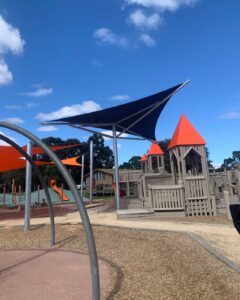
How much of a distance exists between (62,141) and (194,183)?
73.1 m

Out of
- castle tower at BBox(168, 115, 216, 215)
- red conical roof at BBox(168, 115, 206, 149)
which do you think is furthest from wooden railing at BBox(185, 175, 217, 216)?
red conical roof at BBox(168, 115, 206, 149)

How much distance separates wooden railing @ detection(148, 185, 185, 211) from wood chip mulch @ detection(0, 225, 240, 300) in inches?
168

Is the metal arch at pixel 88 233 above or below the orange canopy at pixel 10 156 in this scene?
below

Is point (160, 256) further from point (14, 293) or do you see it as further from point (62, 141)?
point (62, 141)

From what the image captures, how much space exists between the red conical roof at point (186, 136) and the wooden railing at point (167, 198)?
2.11 meters

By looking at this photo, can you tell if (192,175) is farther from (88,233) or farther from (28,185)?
(88,233)

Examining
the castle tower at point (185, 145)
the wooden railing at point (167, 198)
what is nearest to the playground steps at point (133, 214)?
the wooden railing at point (167, 198)

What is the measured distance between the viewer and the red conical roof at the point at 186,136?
43.9 feet

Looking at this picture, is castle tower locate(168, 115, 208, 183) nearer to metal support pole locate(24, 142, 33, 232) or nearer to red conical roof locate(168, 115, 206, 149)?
red conical roof locate(168, 115, 206, 149)

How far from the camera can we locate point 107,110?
43.8ft

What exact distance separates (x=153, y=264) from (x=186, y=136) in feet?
30.1

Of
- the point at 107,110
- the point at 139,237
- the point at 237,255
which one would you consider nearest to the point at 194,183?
the point at 107,110

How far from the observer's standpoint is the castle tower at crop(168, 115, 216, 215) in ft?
41.6

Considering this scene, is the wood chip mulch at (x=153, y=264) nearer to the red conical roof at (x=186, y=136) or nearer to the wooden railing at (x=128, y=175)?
the red conical roof at (x=186, y=136)
